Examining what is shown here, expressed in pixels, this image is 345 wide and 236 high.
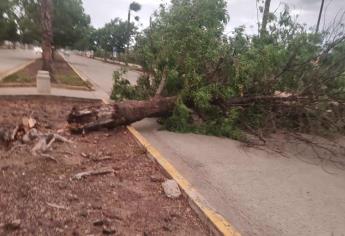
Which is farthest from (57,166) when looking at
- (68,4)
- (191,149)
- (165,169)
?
(68,4)

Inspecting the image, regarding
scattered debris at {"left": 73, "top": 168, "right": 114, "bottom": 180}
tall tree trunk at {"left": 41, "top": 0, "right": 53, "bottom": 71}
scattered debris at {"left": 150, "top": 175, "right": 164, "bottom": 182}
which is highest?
tall tree trunk at {"left": 41, "top": 0, "right": 53, "bottom": 71}

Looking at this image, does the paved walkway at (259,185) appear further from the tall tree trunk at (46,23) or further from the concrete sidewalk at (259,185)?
the tall tree trunk at (46,23)

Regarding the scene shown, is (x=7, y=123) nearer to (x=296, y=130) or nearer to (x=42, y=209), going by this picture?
(x=42, y=209)

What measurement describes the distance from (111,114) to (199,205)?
3.86 metres

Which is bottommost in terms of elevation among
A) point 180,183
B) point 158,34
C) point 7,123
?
point 7,123

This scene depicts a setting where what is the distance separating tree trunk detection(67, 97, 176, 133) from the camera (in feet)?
25.0

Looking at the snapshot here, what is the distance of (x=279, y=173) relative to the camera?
6066 millimetres

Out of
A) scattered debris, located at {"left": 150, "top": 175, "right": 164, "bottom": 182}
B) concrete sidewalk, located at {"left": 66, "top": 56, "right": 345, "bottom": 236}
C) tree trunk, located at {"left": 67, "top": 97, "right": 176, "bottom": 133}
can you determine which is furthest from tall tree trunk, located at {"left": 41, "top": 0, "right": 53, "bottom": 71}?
scattered debris, located at {"left": 150, "top": 175, "right": 164, "bottom": 182}

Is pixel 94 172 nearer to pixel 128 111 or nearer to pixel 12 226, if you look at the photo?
pixel 12 226

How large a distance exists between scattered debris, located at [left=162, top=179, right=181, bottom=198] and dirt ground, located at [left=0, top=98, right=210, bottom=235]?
83 mm

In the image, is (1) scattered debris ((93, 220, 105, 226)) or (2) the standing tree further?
(2) the standing tree

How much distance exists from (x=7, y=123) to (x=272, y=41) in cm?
679

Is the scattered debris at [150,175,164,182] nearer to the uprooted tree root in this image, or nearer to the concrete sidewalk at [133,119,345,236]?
the concrete sidewalk at [133,119,345,236]

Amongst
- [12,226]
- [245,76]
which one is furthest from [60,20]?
[12,226]
